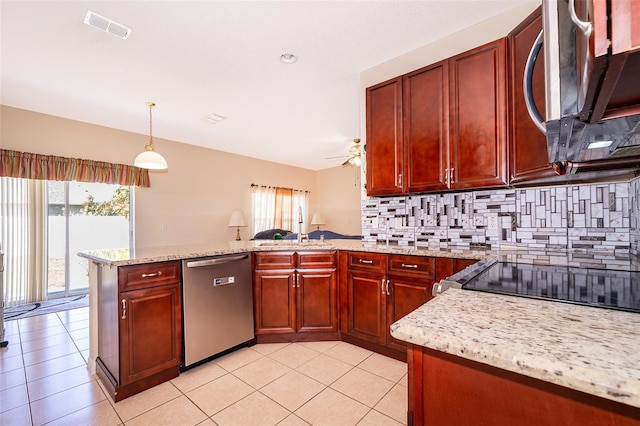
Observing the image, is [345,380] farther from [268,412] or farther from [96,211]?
[96,211]

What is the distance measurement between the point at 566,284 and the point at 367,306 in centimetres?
158

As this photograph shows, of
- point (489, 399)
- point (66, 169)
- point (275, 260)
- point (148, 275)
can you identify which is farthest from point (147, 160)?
point (489, 399)

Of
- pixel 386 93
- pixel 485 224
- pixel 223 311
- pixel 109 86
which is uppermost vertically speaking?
pixel 109 86

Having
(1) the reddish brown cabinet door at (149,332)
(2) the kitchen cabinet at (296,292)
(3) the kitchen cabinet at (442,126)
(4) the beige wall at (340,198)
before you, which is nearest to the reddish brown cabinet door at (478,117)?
(3) the kitchen cabinet at (442,126)

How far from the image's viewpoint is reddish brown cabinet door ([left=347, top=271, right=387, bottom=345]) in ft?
7.44

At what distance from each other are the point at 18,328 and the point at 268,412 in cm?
323

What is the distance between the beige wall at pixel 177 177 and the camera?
370 cm

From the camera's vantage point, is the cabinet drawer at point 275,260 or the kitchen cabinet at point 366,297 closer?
the kitchen cabinet at point 366,297

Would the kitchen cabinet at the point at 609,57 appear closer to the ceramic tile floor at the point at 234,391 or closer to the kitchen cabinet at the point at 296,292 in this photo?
the ceramic tile floor at the point at 234,391

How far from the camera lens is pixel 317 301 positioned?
101 inches

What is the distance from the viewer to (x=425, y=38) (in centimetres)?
232

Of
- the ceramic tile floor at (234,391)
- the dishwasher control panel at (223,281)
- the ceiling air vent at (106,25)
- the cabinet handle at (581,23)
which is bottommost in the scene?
the ceramic tile floor at (234,391)

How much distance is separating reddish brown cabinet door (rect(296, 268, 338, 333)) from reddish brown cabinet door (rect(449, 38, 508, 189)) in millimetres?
1318

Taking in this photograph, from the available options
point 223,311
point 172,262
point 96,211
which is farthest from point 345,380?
point 96,211
